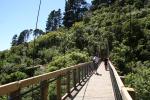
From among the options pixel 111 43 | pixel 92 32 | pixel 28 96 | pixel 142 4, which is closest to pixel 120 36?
pixel 111 43

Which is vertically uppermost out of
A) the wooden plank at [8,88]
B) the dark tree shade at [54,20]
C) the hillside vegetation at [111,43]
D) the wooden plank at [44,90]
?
the dark tree shade at [54,20]

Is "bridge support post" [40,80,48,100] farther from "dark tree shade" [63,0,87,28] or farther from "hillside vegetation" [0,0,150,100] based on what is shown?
"dark tree shade" [63,0,87,28]

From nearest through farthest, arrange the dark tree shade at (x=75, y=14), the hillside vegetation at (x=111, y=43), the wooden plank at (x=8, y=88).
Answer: the wooden plank at (x=8, y=88) → the hillside vegetation at (x=111, y=43) → the dark tree shade at (x=75, y=14)

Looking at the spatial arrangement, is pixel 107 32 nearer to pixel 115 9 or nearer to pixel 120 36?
pixel 120 36

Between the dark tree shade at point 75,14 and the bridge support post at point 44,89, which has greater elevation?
the dark tree shade at point 75,14

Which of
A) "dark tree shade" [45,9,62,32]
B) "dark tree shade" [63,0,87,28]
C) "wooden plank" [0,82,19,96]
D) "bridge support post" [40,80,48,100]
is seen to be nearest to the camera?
"wooden plank" [0,82,19,96]

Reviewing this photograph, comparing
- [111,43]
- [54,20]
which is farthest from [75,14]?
[111,43]

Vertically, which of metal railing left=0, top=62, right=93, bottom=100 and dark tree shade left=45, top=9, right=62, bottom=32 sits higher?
dark tree shade left=45, top=9, right=62, bottom=32

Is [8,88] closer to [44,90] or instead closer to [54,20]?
[44,90]

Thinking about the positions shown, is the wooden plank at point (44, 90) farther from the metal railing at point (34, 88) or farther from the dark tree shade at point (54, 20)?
the dark tree shade at point (54, 20)

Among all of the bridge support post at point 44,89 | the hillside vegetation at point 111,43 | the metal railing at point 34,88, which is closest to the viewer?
the metal railing at point 34,88

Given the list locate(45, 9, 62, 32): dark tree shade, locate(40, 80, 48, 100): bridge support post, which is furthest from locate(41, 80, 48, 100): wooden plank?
locate(45, 9, 62, 32): dark tree shade

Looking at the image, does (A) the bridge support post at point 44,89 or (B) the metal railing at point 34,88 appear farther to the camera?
(A) the bridge support post at point 44,89

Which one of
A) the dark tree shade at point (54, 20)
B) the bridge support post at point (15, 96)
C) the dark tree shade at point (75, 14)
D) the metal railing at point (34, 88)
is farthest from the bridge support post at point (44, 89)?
the dark tree shade at point (54, 20)
